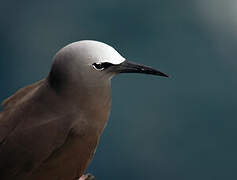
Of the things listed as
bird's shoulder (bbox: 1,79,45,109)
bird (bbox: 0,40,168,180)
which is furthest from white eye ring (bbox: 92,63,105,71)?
bird's shoulder (bbox: 1,79,45,109)

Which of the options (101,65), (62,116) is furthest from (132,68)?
(62,116)

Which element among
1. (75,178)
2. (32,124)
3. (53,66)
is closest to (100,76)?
(53,66)

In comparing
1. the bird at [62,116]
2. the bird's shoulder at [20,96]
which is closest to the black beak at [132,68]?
the bird at [62,116]

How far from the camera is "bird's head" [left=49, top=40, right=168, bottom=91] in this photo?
4.91ft

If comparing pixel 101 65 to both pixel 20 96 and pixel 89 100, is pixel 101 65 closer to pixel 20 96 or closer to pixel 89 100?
pixel 89 100

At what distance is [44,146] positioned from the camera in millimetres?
1576

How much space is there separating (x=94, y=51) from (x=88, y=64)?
5 centimetres

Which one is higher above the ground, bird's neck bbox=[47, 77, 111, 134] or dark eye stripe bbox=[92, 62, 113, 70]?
dark eye stripe bbox=[92, 62, 113, 70]

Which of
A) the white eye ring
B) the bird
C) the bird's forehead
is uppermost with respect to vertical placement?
the bird's forehead

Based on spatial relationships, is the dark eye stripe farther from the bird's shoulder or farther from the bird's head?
the bird's shoulder

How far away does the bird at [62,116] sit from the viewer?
Answer: 1526 millimetres

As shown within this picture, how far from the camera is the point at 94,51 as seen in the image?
149 centimetres

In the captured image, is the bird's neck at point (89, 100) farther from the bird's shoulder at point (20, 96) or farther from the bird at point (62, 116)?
the bird's shoulder at point (20, 96)

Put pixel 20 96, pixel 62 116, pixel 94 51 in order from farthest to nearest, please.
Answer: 1. pixel 20 96
2. pixel 62 116
3. pixel 94 51
